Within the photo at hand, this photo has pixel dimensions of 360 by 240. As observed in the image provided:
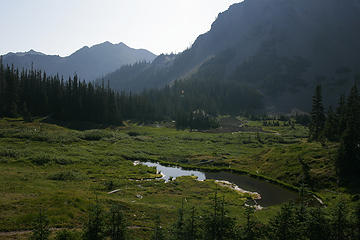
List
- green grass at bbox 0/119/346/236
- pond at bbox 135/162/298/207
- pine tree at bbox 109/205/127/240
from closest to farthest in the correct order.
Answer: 1. pine tree at bbox 109/205/127/240
2. green grass at bbox 0/119/346/236
3. pond at bbox 135/162/298/207

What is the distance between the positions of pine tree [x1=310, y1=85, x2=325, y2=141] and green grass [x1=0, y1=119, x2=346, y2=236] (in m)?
21.9

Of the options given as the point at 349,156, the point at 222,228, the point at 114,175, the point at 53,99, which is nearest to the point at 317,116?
the point at 349,156

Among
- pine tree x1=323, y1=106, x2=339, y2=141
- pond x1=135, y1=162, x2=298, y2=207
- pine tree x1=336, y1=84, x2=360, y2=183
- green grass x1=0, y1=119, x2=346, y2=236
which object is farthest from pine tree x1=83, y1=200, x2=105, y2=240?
pine tree x1=323, y1=106, x2=339, y2=141

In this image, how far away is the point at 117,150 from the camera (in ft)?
273

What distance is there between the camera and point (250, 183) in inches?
2179

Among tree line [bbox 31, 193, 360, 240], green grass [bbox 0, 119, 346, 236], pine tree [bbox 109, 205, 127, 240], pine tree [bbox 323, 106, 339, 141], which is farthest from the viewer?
pine tree [bbox 323, 106, 339, 141]

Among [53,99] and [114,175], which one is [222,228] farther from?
[53,99]

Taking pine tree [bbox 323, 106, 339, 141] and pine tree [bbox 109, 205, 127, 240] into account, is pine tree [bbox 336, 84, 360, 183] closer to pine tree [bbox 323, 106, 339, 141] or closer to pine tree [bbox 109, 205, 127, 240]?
pine tree [bbox 323, 106, 339, 141]

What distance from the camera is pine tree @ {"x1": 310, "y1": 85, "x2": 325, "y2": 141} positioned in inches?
3247

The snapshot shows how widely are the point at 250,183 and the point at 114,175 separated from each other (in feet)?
106

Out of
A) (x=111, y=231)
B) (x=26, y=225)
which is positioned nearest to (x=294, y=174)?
(x=111, y=231)

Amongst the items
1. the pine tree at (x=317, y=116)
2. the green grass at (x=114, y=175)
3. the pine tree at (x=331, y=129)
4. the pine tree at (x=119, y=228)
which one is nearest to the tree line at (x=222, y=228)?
the pine tree at (x=119, y=228)

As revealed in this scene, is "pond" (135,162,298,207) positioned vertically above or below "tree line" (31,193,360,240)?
below

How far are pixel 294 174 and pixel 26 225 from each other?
5249cm
